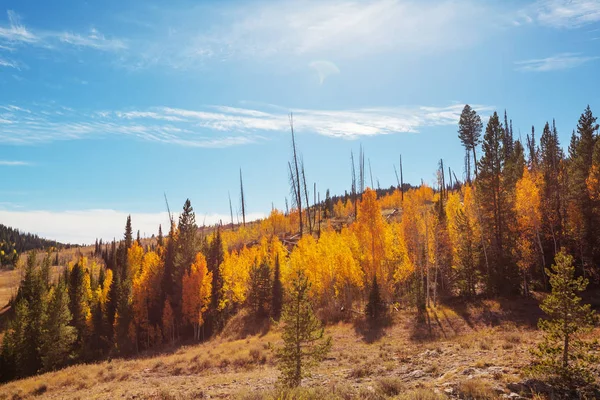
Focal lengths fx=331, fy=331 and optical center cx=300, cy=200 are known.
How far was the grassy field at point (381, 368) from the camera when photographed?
13156 mm

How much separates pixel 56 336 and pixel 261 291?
26770 millimetres

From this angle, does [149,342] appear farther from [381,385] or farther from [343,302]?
[381,385]

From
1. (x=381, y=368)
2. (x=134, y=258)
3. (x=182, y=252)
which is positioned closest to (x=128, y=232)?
(x=134, y=258)

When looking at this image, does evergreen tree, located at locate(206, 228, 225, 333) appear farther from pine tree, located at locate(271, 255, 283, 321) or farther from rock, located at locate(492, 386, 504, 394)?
rock, located at locate(492, 386, 504, 394)

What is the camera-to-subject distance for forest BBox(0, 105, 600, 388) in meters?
34.1

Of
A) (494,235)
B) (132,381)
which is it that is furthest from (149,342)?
(494,235)

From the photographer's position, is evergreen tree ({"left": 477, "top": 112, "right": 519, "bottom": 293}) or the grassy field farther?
evergreen tree ({"left": 477, "top": 112, "right": 519, "bottom": 293})

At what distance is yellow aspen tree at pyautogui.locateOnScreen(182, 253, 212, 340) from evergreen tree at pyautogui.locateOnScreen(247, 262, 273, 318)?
7.09 m

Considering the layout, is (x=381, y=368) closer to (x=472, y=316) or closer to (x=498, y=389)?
(x=498, y=389)

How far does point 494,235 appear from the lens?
3631 cm

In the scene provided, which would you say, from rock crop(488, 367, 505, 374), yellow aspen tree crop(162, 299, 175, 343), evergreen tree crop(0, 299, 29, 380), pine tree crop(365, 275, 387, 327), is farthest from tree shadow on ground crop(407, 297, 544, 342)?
evergreen tree crop(0, 299, 29, 380)

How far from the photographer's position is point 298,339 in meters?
15.0

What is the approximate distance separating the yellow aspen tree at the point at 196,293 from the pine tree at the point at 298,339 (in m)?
33.1

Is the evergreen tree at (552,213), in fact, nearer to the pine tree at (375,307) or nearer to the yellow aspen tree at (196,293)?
the pine tree at (375,307)
